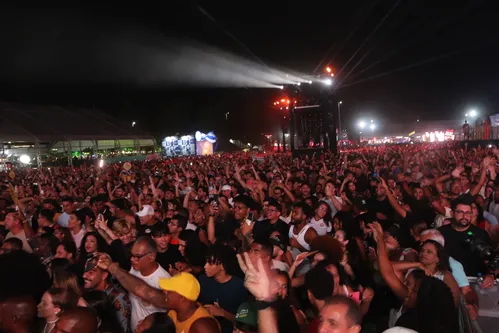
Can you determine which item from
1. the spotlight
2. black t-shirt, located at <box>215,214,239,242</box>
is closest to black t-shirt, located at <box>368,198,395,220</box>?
black t-shirt, located at <box>215,214,239,242</box>

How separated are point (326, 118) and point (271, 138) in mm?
41498

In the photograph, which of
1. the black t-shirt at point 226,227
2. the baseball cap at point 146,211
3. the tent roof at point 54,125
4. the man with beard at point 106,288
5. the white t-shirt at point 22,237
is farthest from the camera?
the tent roof at point 54,125

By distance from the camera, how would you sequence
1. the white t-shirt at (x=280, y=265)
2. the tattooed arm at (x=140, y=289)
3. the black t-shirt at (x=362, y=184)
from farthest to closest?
the black t-shirt at (x=362, y=184) < the white t-shirt at (x=280, y=265) < the tattooed arm at (x=140, y=289)

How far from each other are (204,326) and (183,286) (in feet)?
1.03

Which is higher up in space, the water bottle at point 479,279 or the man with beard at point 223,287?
the man with beard at point 223,287

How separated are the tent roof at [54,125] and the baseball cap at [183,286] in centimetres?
2774

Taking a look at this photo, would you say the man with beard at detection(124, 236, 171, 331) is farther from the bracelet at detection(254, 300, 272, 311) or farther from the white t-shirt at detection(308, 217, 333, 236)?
the white t-shirt at detection(308, 217, 333, 236)

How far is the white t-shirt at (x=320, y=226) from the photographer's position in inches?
226

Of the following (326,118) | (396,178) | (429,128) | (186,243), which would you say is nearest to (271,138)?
(429,128)

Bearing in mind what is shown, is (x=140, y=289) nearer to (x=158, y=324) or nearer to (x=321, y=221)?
(x=158, y=324)

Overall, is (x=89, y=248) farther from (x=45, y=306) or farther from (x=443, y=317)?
(x=443, y=317)

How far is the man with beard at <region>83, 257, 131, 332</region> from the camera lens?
139 inches

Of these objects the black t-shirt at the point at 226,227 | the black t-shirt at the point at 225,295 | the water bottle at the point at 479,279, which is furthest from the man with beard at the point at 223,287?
the water bottle at the point at 479,279

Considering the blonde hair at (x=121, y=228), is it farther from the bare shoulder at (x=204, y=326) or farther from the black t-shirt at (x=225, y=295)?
the bare shoulder at (x=204, y=326)
